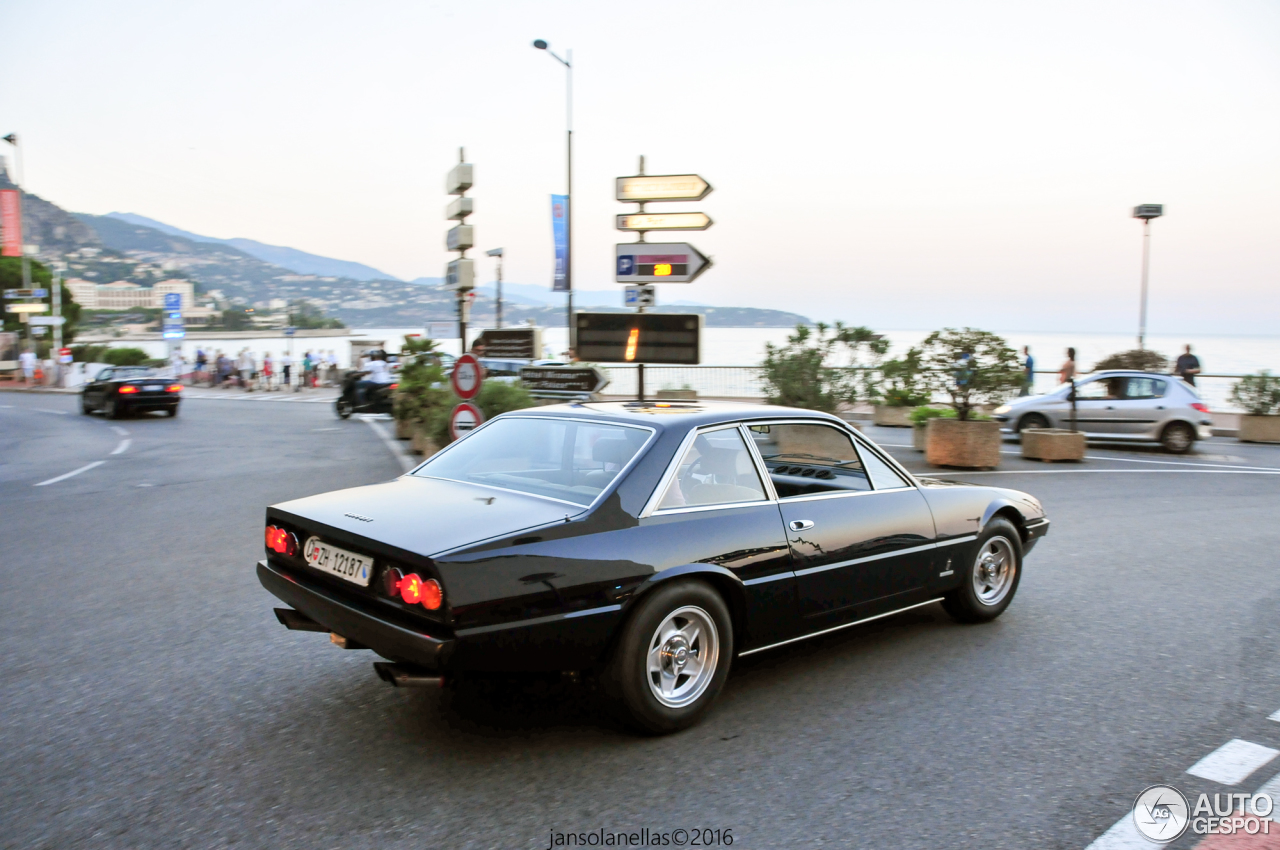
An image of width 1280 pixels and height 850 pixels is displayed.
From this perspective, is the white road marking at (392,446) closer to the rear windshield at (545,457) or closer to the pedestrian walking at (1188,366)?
the rear windshield at (545,457)

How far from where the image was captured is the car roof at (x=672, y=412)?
430 centimetres

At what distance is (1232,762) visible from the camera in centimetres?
352

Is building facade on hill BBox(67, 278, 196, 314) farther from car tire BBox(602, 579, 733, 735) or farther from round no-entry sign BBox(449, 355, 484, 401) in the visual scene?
car tire BBox(602, 579, 733, 735)

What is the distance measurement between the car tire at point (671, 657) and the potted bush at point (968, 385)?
1074 centimetres

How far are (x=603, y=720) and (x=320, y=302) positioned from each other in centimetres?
13470

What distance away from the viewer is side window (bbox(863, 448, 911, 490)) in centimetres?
495

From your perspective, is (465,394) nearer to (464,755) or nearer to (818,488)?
(818,488)

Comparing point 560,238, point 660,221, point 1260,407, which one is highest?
point 560,238

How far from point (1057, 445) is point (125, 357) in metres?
56.5

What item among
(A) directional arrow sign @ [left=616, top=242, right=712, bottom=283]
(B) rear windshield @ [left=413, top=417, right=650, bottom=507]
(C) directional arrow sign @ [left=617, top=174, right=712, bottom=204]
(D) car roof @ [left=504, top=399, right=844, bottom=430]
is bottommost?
(B) rear windshield @ [left=413, top=417, right=650, bottom=507]

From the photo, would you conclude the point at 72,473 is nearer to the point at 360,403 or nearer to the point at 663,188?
the point at 663,188

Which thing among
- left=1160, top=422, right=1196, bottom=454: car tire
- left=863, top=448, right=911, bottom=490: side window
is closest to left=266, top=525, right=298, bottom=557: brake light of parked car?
left=863, top=448, right=911, bottom=490: side window

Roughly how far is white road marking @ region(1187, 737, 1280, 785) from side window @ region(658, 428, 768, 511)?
206 cm

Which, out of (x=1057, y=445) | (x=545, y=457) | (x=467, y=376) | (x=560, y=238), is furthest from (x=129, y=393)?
(x=545, y=457)
